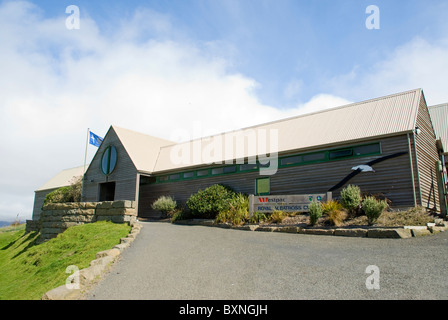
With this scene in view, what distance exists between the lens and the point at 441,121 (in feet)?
77.0

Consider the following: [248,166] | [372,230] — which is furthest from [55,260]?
[248,166]

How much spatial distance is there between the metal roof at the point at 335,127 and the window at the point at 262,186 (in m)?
1.61

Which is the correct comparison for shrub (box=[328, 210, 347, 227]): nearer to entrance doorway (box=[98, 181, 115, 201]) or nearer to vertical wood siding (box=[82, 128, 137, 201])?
vertical wood siding (box=[82, 128, 137, 201])

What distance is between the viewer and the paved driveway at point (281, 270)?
19.5 feet

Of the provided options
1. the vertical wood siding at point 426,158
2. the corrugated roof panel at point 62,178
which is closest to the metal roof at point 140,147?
the corrugated roof panel at point 62,178

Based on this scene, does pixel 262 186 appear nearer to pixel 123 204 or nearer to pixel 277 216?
pixel 277 216

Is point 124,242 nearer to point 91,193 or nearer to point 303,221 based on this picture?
point 303,221

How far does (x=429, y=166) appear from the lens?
57.1ft

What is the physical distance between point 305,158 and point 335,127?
228 cm

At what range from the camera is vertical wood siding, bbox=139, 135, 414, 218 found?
14.7 metres

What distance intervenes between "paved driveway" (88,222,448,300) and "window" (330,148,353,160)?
595 centimetres

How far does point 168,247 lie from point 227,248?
1.90 m
